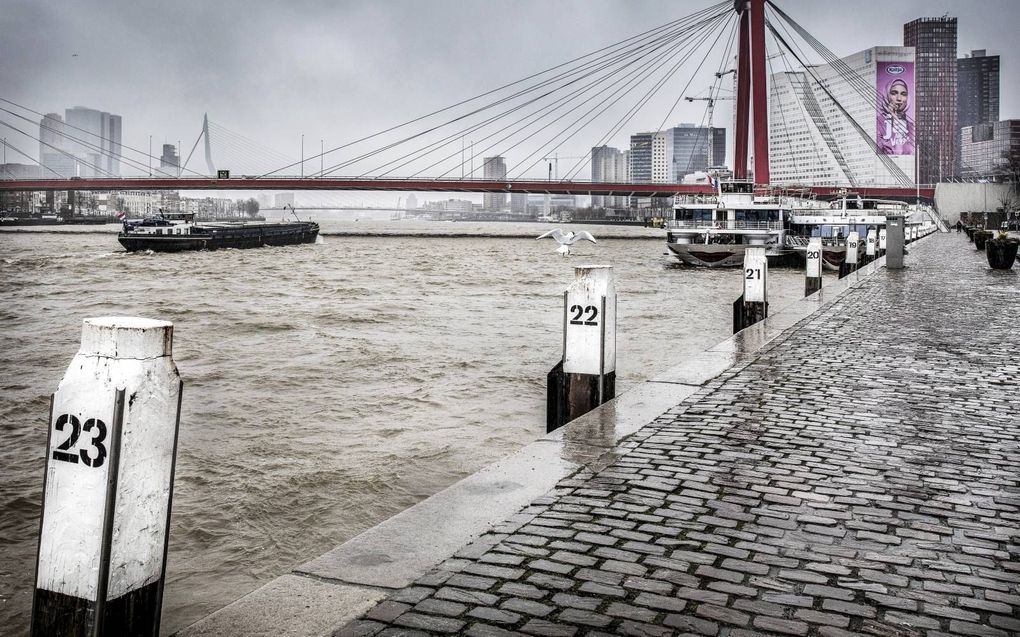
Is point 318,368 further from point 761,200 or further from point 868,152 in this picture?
point 868,152

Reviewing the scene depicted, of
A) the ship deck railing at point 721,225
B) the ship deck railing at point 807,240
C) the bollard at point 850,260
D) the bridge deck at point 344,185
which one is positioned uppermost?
the bridge deck at point 344,185

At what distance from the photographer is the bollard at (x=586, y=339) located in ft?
21.1

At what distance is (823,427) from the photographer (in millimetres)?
5641

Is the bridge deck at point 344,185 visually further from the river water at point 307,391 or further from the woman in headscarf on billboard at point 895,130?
the woman in headscarf on billboard at point 895,130

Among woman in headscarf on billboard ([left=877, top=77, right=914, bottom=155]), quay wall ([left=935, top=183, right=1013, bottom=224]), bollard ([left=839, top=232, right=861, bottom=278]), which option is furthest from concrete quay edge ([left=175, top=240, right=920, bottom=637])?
woman in headscarf on billboard ([left=877, top=77, right=914, bottom=155])

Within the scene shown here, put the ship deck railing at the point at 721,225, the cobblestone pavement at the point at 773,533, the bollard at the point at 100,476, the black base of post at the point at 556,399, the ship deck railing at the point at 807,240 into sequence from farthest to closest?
1. the ship deck railing at the point at 721,225
2. the ship deck railing at the point at 807,240
3. the black base of post at the point at 556,399
4. the cobblestone pavement at the point at 773,533
5. the bollard at the point at 100,476

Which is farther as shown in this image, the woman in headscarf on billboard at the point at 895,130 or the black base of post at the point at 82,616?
the woman in headscarf on billboard at the point at 895,130

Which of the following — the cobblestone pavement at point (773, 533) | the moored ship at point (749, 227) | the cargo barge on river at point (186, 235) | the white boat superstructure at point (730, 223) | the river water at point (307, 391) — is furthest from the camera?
the cargo barge on river at point (186, 235)

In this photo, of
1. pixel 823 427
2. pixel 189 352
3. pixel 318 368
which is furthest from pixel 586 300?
pixel 189 352

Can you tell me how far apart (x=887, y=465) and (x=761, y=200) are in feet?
150

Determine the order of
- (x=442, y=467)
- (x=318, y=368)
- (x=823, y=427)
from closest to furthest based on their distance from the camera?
1. (x=823, y=427)
2. (x=442, y=467)
3. (x=318, y=368)

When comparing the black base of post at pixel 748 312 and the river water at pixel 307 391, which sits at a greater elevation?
the black base of post at pixel 748 312

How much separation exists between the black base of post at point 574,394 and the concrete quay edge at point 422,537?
0.23m

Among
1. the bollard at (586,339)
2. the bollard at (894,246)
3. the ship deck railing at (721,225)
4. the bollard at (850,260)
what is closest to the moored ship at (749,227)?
the ship deck railing at (721,225)
